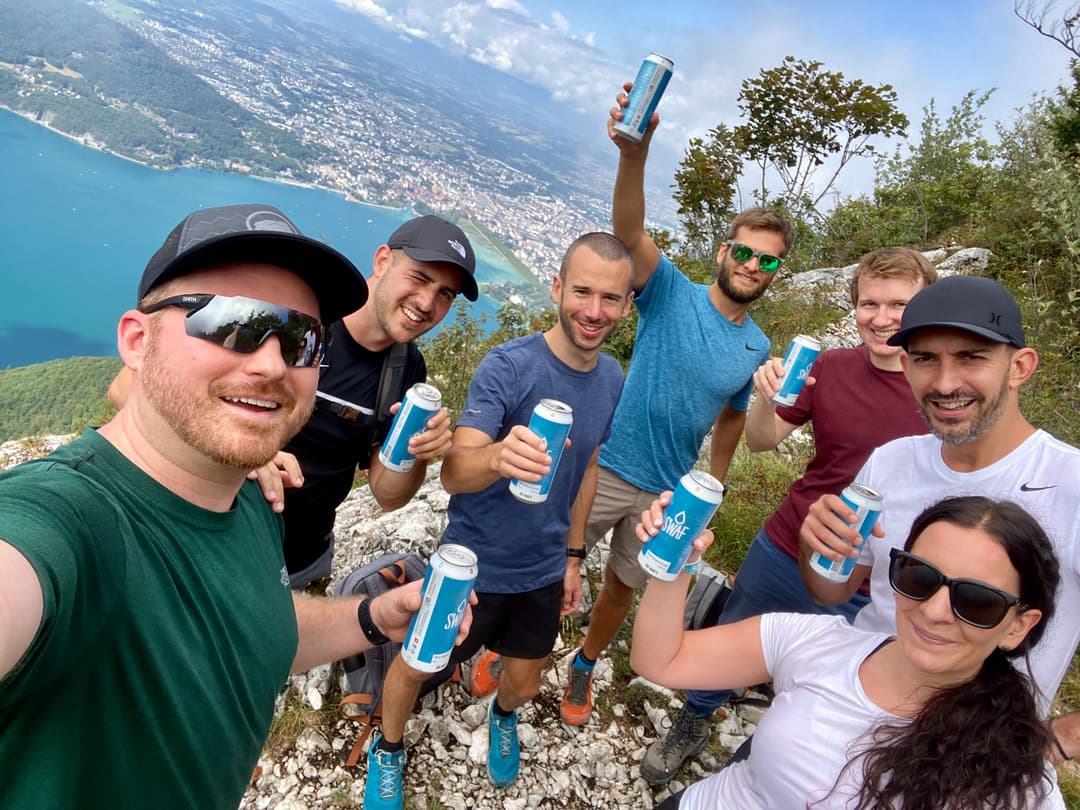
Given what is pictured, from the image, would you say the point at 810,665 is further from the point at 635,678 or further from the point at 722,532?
the point at 722,532

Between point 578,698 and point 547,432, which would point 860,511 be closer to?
point 547,432

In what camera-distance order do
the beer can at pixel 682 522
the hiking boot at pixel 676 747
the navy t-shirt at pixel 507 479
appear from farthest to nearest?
the hiking boot at pixel 676 747 < the navy t-shirt at pixel 507 479 < the beer can at pixel 682 522

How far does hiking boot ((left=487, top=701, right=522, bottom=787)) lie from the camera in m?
2.66

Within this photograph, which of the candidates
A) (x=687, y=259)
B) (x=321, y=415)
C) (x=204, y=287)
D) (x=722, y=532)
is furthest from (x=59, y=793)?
(x=687, y=259)

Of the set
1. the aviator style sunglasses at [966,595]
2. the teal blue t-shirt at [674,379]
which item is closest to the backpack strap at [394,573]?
the teal blue t-shirt at [674,379]

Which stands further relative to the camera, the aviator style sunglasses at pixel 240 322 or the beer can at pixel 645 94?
the beer can at pixel 645 94

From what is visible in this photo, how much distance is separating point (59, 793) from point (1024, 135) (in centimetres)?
1493

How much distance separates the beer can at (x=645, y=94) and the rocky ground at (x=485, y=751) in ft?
9.68

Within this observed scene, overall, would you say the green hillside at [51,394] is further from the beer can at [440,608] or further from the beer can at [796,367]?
the beer can at [796,367]

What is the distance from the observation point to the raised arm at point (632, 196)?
2504mm

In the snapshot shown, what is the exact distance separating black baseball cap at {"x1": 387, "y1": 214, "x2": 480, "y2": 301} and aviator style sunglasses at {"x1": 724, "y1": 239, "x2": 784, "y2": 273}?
148 centimetres

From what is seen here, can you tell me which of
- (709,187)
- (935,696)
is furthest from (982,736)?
(709,187)

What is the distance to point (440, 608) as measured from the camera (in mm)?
1627

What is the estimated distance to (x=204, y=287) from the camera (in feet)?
3.77
